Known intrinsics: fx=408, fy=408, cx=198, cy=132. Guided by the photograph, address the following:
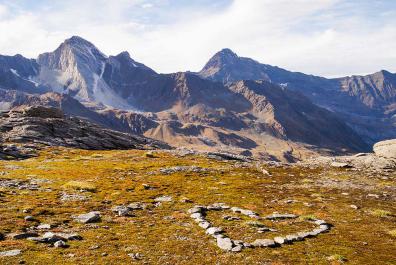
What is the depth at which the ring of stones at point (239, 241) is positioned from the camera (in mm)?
23719

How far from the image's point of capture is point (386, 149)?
69312 millimetres

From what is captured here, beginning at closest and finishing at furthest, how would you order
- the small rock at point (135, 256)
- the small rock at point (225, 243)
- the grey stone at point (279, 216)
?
the small rock at point (135, 256) → the small rock at point (225, 243) → the grey stone at point (279, 216)

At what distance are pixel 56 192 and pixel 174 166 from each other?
24.3 meters

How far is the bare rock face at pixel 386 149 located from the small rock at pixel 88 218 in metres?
54.8

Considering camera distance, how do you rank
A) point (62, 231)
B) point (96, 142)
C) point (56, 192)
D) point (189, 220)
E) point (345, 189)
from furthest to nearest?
point (96, 142) → point (345, 189) → point (56, 192) → point (189, 220) → point (62, 231)

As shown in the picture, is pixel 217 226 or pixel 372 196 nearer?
pixel 217 226

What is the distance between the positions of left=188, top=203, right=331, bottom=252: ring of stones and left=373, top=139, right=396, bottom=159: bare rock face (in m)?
43.8

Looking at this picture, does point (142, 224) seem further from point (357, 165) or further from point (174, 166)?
point (357, 165)

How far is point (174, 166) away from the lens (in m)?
60.6

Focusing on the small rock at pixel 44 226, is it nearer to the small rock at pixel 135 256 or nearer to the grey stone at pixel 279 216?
the small rock at pixel 135 256

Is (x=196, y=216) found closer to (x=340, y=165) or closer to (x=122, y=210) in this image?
(x=122, y=210)

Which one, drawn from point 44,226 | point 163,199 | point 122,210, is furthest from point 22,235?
point 163,199

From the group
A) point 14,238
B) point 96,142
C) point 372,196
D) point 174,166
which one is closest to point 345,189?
point 372,196

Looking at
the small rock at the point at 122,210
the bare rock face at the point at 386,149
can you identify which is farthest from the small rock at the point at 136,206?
the bare rock face at the point at 386,149
